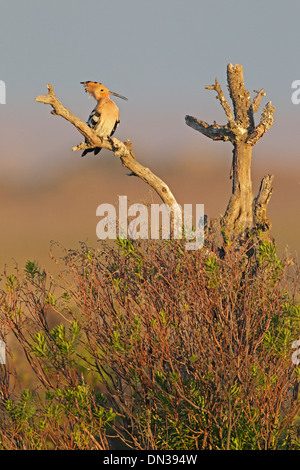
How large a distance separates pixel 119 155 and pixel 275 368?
472cm

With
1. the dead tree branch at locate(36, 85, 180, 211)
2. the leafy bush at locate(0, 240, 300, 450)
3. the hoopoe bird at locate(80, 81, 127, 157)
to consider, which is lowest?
the leafy bush at locate(0, 240, 300, 450)

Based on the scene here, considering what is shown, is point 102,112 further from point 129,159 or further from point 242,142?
point 242,142

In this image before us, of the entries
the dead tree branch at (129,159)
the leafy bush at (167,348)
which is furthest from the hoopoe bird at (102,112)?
the leafy bush at (167,348)

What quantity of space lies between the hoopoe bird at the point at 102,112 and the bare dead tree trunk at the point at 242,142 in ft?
10.8

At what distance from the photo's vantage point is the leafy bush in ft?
23.4

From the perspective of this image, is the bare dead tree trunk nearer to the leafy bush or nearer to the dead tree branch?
the dead tree branch

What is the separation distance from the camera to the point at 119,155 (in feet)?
34.8

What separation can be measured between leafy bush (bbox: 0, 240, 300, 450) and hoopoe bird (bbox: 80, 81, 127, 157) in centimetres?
566

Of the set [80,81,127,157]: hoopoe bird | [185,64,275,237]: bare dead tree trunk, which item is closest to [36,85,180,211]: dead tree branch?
[185,64,275,237]: bare dead tree trunk

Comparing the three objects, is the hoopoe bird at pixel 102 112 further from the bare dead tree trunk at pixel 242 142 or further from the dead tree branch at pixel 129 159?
the bare dead tree trunk at pixel 242 142

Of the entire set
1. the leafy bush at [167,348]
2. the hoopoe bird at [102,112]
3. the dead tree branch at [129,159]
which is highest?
the hoopoe bird at [102,112]

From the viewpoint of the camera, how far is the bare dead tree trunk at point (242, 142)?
1033cm

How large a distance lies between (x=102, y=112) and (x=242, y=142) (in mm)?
4147
